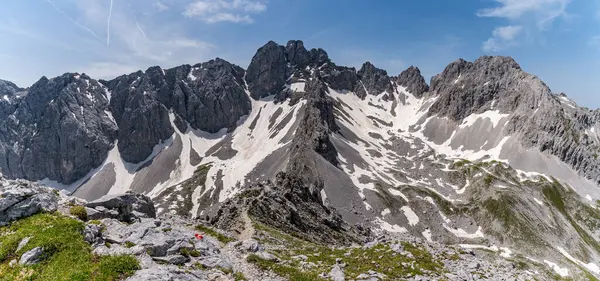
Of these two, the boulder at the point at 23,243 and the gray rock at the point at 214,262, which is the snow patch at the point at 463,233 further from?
the boulder at the point at 23,243

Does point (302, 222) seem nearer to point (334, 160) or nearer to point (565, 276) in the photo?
point (565, 276)

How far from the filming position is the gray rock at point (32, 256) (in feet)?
54.0

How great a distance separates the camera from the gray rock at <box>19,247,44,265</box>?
648 inches

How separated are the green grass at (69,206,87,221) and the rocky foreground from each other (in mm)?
64

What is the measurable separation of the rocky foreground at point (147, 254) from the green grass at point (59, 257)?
0.04m

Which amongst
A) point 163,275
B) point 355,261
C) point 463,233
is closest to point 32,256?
point 163,275

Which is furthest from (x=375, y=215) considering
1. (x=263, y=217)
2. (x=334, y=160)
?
(x=263, y=217)

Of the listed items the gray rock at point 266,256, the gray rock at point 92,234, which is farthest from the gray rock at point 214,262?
the gray rock at point 92,234

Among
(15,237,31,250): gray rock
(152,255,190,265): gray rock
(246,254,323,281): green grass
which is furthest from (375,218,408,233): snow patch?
(15,237,31,250): gray rock

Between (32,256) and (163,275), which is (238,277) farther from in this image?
(32,256)

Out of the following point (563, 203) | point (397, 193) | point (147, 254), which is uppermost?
point (147, 254)

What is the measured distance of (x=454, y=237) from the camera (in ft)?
438

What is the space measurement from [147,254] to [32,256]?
522 cm

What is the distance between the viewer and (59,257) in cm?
1672
